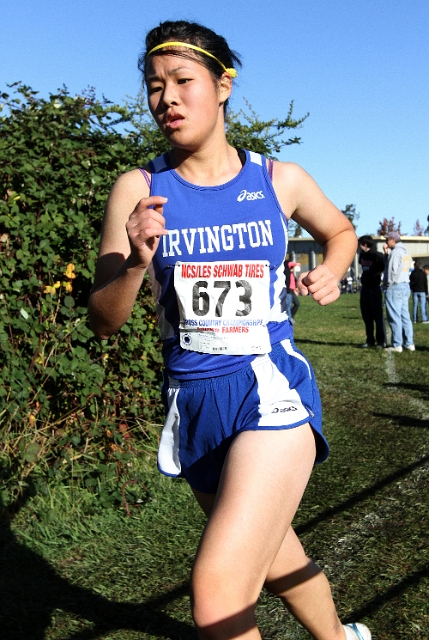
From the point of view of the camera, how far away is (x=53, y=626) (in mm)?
3295

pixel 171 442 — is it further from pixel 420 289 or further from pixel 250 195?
pixel 420 289

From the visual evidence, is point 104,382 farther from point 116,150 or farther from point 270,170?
point 270,170

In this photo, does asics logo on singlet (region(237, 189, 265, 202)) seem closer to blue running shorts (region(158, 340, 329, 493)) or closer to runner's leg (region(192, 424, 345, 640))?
blue running shorts (region(158, 340, 329, 493))

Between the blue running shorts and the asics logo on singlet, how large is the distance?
47cm

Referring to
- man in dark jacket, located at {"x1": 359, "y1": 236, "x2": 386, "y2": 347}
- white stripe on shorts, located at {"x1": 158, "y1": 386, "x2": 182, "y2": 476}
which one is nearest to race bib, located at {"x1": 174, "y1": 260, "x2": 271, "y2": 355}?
white stripe on shorts, located at {"x1": 158, "y1": 386, "x2": 182, "y2": 476}

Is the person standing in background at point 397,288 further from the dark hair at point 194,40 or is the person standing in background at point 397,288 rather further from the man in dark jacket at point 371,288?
the dark hair at point 194,40

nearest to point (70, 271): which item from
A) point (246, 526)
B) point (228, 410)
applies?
point (228, 410)

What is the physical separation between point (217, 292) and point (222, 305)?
5 centimetres

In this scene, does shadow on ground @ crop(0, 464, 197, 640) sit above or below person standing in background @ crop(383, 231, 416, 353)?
below

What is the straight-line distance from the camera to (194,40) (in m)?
2.43

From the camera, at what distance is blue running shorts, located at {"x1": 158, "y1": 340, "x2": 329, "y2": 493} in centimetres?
228

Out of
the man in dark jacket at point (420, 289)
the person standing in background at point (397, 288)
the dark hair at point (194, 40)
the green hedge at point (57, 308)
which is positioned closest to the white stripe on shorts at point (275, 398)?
the dark hair at point (194, 40)

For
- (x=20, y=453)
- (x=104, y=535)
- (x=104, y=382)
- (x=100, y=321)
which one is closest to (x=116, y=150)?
(x=104, y=382)

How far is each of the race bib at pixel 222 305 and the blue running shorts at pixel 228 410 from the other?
0.08m
